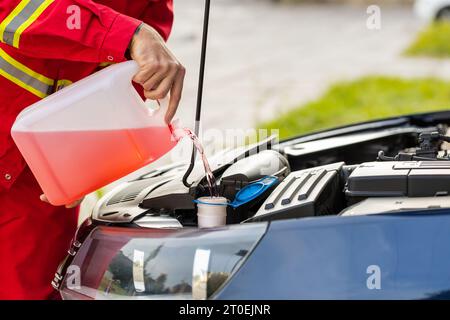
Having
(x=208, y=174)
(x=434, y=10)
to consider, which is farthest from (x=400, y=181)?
(x=434, y=10)

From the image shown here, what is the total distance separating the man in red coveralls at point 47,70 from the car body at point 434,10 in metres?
11.4

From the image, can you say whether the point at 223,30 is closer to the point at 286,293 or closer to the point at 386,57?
the point at 386,57

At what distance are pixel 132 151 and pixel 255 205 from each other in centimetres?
35

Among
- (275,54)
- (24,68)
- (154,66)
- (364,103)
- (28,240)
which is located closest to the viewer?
(154,66)

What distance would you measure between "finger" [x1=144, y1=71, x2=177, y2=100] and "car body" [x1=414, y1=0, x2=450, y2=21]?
39.1ft

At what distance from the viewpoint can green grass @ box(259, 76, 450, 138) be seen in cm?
680

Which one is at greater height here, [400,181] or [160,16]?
[160,16]

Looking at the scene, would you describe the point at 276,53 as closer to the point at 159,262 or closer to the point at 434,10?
the point at 434,10

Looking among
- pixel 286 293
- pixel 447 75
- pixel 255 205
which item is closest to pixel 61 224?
pixel 255 205

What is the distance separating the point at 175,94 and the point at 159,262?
0.46m

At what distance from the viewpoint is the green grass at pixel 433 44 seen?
1105 centimetres

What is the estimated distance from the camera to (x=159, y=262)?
2.00m

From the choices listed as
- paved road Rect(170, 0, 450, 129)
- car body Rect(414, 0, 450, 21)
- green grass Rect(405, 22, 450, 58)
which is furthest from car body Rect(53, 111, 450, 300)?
car body Rect(414, 0, 450, 21)

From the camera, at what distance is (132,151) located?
7.60 feet
